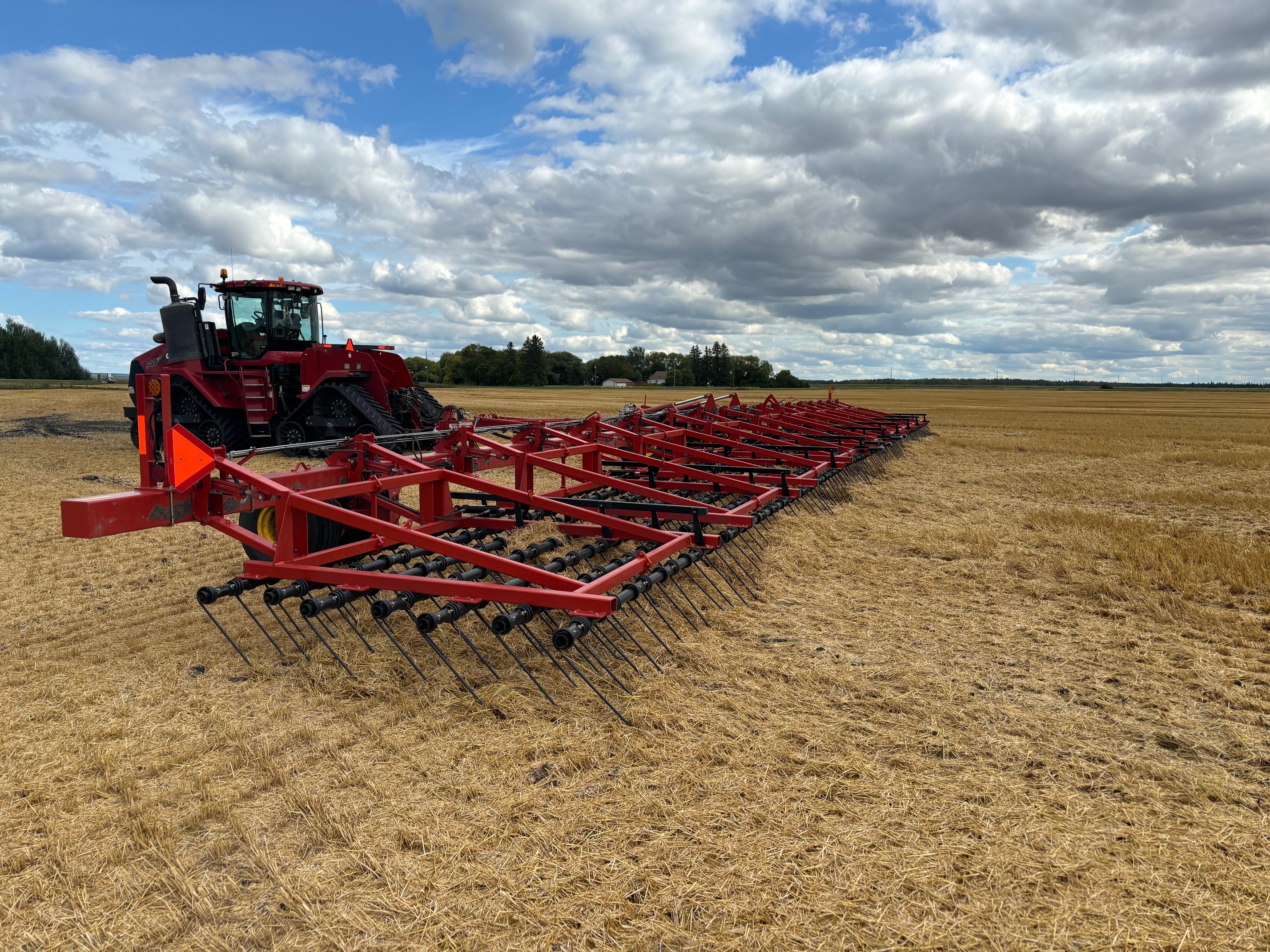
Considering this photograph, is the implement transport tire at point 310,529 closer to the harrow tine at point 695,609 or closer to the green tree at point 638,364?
the harrow tine at point 695,609

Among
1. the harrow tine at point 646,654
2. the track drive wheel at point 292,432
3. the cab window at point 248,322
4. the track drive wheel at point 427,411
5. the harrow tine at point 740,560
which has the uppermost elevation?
the cab window at point 248,322

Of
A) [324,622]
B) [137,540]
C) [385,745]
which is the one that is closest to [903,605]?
[385,745]

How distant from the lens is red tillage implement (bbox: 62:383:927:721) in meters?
3.32

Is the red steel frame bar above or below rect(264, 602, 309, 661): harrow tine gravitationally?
above

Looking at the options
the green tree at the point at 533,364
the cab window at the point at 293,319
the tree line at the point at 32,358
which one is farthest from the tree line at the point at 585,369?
the cab window at the point at 293,319

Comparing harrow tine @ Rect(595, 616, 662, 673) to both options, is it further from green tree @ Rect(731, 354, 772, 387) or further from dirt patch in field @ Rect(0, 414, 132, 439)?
green tree @ Rect(731, 354, 772, 387)

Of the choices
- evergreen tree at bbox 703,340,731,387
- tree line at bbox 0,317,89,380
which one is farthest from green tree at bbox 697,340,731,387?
tree line at bbox 0,317,89,380

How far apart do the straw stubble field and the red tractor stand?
4.79 meters

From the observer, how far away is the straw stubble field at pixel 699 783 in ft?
6.54

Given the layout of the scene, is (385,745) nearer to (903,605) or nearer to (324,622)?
(324,622)

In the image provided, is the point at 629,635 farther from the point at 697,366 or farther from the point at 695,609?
the point at 697,366

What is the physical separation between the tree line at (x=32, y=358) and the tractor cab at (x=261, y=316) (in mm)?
67076

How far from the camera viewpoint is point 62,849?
7.48 ft

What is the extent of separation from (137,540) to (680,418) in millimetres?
5667
